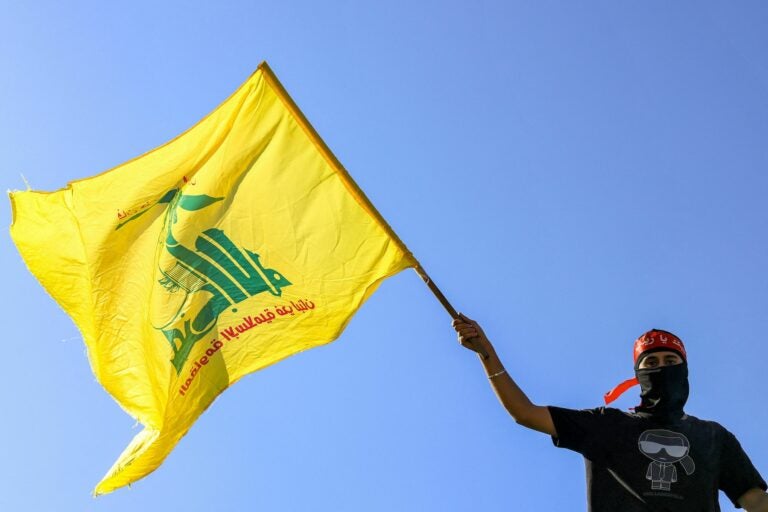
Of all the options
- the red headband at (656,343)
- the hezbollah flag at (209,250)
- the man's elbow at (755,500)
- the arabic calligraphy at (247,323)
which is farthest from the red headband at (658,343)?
the arabic calligraphy at (247,323)

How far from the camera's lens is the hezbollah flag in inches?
344

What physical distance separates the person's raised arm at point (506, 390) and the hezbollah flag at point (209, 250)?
213 centimetres

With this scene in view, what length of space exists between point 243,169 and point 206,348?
1.64m

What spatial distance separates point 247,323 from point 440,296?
2292 millimetres

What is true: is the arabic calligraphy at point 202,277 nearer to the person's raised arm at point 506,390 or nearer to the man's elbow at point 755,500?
the person's raised arm at point 506,390

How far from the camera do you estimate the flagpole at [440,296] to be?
655cm

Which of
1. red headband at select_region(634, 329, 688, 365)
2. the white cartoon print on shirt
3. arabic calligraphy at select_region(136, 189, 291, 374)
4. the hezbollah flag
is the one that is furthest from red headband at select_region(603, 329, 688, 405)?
arabic calligraphy at select_region(136, 189, 291, 374)

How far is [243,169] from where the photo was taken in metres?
8.92

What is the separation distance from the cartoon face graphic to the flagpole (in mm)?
1132

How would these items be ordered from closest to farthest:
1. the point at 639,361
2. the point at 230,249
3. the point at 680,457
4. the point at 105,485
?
the point at 680,457
the point at 639,361
the point at 105,485
the point at 230,249

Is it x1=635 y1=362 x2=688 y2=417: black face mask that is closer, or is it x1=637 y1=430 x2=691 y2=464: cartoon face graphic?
x1=637 y1=430 x2=691 y2=464: cartoon face graphic

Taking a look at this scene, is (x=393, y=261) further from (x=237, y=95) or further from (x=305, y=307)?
(x=237, y=95)

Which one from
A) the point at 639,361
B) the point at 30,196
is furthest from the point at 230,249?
the point at 639,361

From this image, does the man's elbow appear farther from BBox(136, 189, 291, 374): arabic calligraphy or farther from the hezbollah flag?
BBox(136, 189, 291, 374): arabic calligraphy
